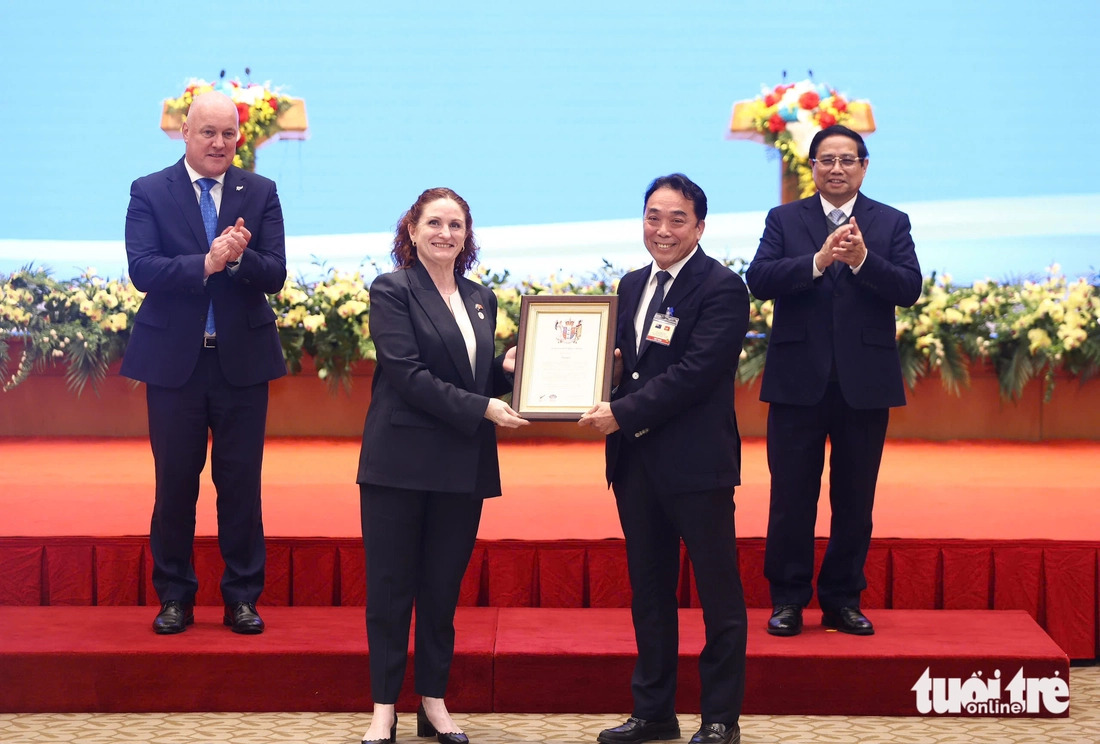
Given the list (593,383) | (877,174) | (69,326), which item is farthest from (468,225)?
(877,174)

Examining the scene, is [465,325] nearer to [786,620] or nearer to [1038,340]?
[786,620]

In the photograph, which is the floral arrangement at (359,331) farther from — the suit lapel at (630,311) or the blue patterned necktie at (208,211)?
the suit lapel at (630,311)

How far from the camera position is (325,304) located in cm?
507

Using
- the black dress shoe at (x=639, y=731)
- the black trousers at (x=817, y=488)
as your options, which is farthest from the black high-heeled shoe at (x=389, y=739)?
the black trousers at (x=817, y=488)

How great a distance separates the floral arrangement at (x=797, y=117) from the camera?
5340 mm

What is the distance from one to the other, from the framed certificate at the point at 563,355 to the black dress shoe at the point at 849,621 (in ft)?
3.14

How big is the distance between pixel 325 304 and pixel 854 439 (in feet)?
8.97

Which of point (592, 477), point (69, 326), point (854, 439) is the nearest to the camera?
point (854, 439)

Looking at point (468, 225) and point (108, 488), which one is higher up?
point (468, 225)

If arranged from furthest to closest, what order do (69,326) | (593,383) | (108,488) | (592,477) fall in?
(69,326), (592,477), (108,488), (593,383)

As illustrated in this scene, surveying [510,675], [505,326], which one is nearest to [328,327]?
[505,326]

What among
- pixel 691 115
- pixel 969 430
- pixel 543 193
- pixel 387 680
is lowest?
pixel 387 680

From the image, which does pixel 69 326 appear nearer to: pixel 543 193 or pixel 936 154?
pixel 543 193

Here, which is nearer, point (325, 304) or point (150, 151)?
point (325, 304)
